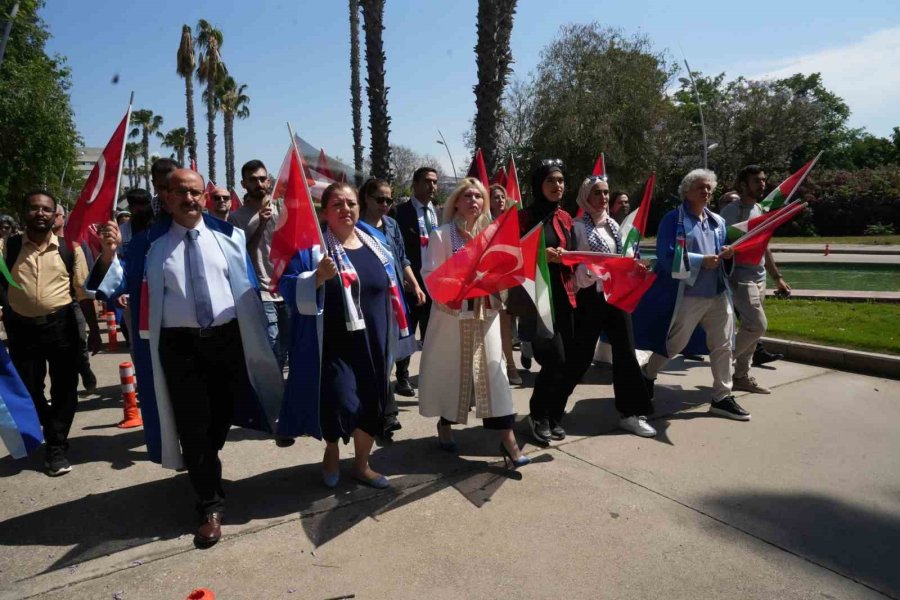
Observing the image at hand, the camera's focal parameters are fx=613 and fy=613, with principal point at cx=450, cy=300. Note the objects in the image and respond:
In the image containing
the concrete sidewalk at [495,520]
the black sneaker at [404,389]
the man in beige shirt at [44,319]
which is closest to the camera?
the concrete sidewalk at [495,520]

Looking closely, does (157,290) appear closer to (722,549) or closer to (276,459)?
(276,459)

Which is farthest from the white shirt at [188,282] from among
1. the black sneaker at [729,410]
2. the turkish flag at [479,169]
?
the black sneaker at [729,410]

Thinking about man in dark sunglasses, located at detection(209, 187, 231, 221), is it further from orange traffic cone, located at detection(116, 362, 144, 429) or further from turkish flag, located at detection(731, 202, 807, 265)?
turkish flag, located at detection(731, 202, 807, 265)

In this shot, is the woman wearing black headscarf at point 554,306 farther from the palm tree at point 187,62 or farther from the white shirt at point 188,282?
the palm tree at point 187,62

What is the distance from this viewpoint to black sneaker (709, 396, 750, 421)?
5.14 metres

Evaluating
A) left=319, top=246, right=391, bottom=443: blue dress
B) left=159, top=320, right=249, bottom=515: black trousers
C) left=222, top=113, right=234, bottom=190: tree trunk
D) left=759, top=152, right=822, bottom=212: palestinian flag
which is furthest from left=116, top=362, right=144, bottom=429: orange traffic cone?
left=222, top=113, right=234, bottom=190: tree trunk

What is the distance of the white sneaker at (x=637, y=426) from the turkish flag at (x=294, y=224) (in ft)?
9.39

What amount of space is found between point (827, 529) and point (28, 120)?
24734 millimetres

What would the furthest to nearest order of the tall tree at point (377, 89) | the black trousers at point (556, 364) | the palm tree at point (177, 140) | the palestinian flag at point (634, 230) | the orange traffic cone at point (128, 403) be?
the palm tree at point (177, 140)
the tall tree at point (377, 89)
the orange traffic cone at point (128, 403)
the palestinian flag at point (634, 230)
the black trousers at point (556, 364)

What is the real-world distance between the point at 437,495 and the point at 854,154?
5982 centimetres

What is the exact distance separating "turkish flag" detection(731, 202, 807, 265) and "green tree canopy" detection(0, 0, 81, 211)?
881 inches

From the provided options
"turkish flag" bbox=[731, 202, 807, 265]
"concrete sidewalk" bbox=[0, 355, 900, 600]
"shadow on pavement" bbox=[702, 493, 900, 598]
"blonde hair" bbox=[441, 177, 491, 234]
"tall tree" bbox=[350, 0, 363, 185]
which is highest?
"tall tree" bbox=[350, 0, 363, 185]

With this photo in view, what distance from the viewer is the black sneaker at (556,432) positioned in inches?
187

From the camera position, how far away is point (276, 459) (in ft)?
14.6
